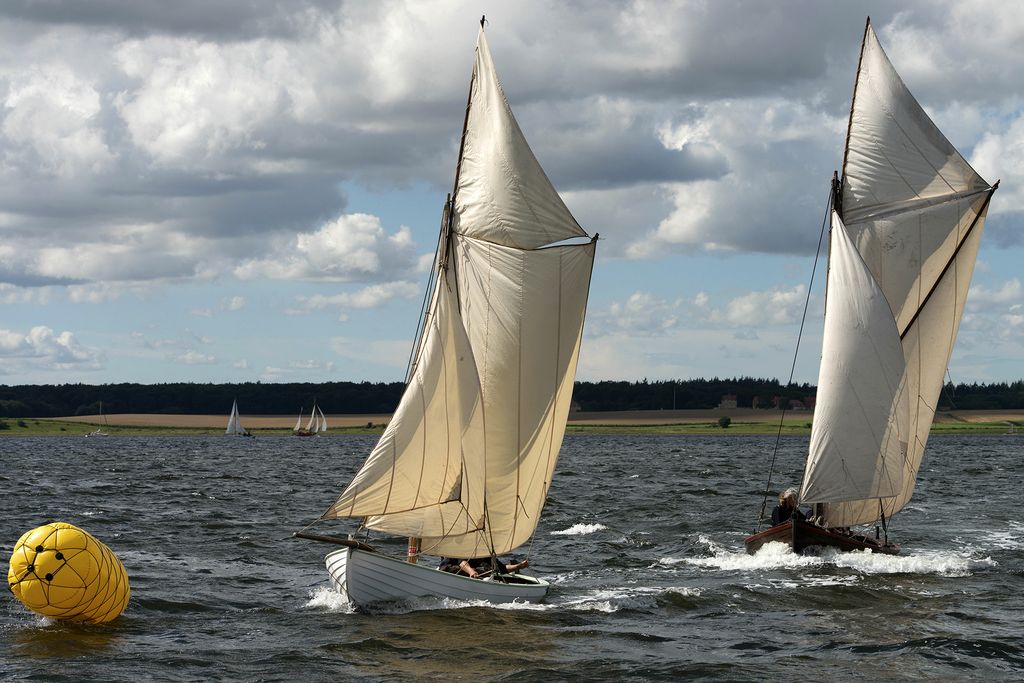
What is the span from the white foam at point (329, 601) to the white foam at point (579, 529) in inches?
665

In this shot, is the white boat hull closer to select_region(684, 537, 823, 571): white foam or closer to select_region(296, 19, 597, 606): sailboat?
select_region(296, 19, 597, 606): sailboat

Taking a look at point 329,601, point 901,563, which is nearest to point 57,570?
point 329,601

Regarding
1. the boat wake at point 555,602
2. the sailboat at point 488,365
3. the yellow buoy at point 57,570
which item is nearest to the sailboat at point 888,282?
the boat wake at point 555,602

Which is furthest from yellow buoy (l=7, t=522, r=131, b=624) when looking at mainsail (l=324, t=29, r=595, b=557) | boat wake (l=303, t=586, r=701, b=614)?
mainsail (l=324, t=29, r=595, b=557)

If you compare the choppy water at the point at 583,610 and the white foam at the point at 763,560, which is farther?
the white foam at the point at 763,560

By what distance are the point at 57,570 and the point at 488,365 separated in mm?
11071

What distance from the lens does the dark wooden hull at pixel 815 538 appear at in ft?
130

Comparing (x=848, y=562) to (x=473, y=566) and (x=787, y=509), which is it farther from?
(x=473, y=566)

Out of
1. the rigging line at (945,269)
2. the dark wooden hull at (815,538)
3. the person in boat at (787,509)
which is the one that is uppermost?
the rigging line at (945,269)

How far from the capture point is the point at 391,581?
2953 cm

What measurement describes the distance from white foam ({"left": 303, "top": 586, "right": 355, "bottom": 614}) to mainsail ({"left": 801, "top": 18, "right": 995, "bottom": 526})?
14.4 metres

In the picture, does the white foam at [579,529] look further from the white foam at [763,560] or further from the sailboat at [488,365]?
the sailboat at [488,365]

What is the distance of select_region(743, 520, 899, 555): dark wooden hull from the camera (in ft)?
130

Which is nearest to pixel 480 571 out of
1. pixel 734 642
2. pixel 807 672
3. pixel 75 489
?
pixel 734 642
